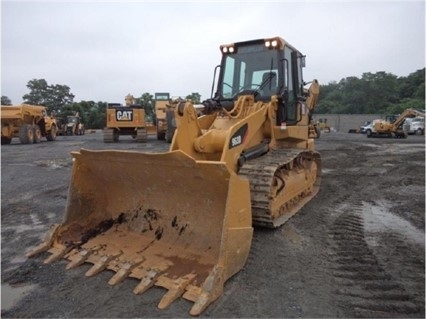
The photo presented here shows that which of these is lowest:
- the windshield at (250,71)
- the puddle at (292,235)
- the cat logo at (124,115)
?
the puddle at (292,235)

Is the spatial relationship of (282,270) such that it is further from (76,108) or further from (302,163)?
(76,108)

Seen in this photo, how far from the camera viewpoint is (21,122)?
21.7m

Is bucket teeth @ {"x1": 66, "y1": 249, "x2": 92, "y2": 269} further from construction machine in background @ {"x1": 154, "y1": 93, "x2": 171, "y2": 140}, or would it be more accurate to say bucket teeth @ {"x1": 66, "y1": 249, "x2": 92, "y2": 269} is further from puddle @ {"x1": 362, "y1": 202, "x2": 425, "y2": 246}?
construction machine in background @ {"x1": 154, "y1": 93, "x2": 171, "y2": 140}

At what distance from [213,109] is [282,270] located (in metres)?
3.16

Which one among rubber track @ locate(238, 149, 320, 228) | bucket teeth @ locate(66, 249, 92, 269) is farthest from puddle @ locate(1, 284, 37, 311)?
rubber track @ locate(238, 149, 320, 228)

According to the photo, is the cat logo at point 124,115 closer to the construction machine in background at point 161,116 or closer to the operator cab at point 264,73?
the construction machine in background at point 161,116

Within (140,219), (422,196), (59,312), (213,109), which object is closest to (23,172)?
(213,109)

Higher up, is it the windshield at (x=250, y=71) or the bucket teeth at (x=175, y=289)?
the windshield at (x=250, y=71)

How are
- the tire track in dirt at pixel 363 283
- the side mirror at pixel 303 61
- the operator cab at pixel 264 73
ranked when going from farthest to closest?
the side mirror at pixel 303 61 < the operator cab at pixel 264 73 < the tire track in dirt at pixel 363 283

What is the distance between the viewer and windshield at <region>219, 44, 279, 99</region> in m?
6.22

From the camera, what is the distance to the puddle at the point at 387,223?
5016mm

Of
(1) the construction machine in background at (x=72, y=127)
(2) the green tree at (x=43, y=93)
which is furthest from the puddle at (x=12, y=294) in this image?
(2) the green tree at (x=43, y=93)

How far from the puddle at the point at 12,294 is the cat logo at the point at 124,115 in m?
17.9

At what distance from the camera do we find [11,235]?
5.17 m
